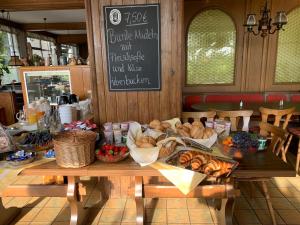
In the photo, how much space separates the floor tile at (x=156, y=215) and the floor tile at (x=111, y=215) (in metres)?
0.28

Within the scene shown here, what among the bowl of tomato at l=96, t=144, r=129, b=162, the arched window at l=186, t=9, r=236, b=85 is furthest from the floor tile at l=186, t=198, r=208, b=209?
the arched window at l=186, t=9, r=236, b=85

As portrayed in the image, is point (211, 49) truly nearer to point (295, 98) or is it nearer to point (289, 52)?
point (289, 52)

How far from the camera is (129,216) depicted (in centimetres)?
232

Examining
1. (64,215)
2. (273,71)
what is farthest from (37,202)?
(273,71)

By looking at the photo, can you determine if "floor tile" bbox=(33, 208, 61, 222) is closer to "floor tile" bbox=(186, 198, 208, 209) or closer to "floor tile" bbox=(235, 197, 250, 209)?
"floor tile" bbox=(186, 198, 208, 209)

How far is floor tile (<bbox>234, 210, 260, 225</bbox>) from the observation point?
7.21ft

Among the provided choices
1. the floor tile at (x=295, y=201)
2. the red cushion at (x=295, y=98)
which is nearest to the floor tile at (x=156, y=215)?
the floor tile at (x=295, y=201)

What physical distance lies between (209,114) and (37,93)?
2964 mm

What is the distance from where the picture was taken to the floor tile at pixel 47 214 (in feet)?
7.50

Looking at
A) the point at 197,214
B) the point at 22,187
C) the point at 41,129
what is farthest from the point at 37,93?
the point at 197,214

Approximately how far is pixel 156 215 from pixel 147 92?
4.03ft

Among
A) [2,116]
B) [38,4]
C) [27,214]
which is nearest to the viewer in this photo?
[27,214]

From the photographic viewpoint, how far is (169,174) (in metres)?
1.54

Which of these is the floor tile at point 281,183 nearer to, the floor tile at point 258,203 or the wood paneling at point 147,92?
the floor tile at point 258,203
